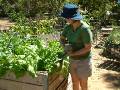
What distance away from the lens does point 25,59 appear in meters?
4.95

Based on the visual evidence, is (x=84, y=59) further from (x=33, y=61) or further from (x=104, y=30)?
(x=104, y=30)

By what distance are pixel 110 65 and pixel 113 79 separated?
123cm

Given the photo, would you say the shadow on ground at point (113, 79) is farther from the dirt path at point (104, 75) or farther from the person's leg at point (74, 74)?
the person's leg at point (74, 74)

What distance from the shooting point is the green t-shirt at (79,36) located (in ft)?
15.5

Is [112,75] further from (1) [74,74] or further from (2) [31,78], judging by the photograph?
(2) [31,78]

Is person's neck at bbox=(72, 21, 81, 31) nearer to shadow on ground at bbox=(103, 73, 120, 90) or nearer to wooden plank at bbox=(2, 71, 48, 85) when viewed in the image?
wooden plank at bbox=(2, 71, 48, 85)

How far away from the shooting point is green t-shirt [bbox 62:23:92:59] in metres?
4.72

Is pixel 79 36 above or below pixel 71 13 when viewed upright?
below

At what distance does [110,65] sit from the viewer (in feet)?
30.8

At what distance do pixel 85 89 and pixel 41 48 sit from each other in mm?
933

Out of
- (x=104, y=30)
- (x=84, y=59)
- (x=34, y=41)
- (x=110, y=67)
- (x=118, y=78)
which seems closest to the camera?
(x=84, y=59)

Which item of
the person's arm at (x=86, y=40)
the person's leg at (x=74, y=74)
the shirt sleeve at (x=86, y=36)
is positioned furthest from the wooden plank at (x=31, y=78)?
the shirt sleeve at (x=86, y=36)

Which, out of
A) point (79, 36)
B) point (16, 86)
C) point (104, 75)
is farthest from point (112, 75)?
point (16, 86)

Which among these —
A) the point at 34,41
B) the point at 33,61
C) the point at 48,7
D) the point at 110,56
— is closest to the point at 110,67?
the point at 110,56
